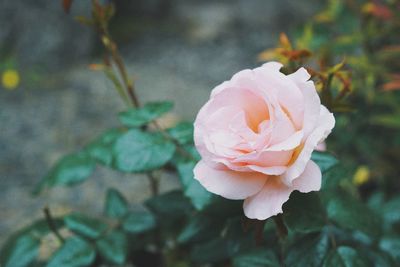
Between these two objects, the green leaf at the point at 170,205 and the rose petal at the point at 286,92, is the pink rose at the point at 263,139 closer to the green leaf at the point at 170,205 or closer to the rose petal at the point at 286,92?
the rose petal at the point at 286,92

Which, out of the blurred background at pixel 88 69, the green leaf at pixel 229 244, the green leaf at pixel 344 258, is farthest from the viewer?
the blurred background at pixel 88 69

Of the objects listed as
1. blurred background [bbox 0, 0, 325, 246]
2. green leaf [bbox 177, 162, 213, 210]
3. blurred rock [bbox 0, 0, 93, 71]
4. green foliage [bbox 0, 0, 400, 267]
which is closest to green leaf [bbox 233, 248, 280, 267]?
green foliage [bbox 0, 0, 400, 267]

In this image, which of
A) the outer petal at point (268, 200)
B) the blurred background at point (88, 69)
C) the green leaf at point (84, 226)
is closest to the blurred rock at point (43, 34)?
the blurred background at point (88, 69)

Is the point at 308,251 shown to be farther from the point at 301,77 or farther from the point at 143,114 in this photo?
the point at 143,114

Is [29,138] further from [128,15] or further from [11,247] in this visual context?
[128,15]

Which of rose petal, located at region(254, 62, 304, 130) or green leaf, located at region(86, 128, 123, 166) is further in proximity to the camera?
green leaf, located at region(86, 128, 123, 166)

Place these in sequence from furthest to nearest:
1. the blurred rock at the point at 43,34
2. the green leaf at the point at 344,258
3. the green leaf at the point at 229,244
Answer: the blurred rock at the point at 43,34
the green leaf at the point at 229,244
the green leaf at the point at 344,258

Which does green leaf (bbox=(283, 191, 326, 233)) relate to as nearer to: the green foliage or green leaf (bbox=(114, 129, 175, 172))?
the green foliage

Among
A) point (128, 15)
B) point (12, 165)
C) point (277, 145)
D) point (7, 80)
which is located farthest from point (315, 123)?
point (128, 15)
